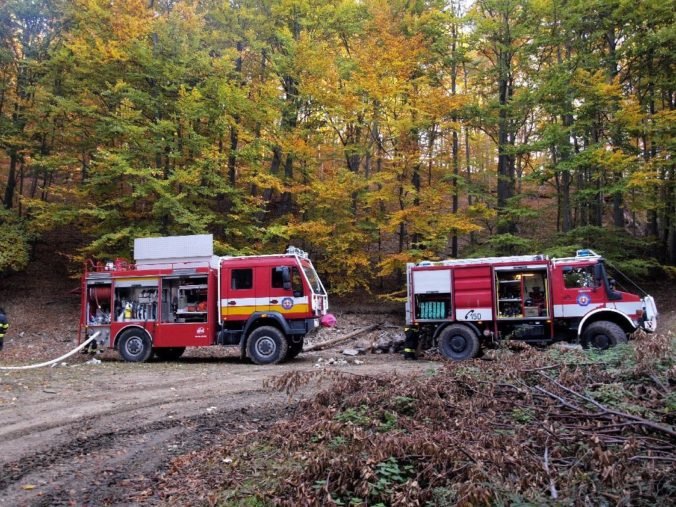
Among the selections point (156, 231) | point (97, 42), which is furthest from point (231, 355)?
point (97, 42)

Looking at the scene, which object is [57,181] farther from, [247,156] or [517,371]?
[517,371]

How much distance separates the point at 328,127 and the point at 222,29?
713cm

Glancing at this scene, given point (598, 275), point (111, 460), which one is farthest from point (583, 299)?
point (111, 460)

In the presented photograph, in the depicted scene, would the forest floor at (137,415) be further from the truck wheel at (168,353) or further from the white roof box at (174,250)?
the white roof box at (174,250)

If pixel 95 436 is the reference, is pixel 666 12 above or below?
above

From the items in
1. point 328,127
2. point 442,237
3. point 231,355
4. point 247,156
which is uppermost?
point 328,127

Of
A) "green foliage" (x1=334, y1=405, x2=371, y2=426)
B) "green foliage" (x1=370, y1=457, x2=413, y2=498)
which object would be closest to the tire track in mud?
"green foliage" (x1=334, y1=405, x2=371, y2=426)

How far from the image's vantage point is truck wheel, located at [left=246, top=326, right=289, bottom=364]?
1271 cm

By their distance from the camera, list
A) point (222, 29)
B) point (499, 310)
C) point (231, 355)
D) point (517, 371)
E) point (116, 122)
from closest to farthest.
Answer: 1. point (517, 371)
2. point (499, 310)
3. point (231, 355)
4. point (116, 122)
5. point (222, 29)

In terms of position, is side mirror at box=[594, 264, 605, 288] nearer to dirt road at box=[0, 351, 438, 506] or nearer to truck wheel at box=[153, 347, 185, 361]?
dirt road at box=[0, 351, 438, 506]

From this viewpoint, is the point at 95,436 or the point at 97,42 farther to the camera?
the point at 97,42

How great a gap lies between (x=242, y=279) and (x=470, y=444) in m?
9.94

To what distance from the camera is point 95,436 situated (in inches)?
245

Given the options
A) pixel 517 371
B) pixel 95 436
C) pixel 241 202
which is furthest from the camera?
pixel 241 202
